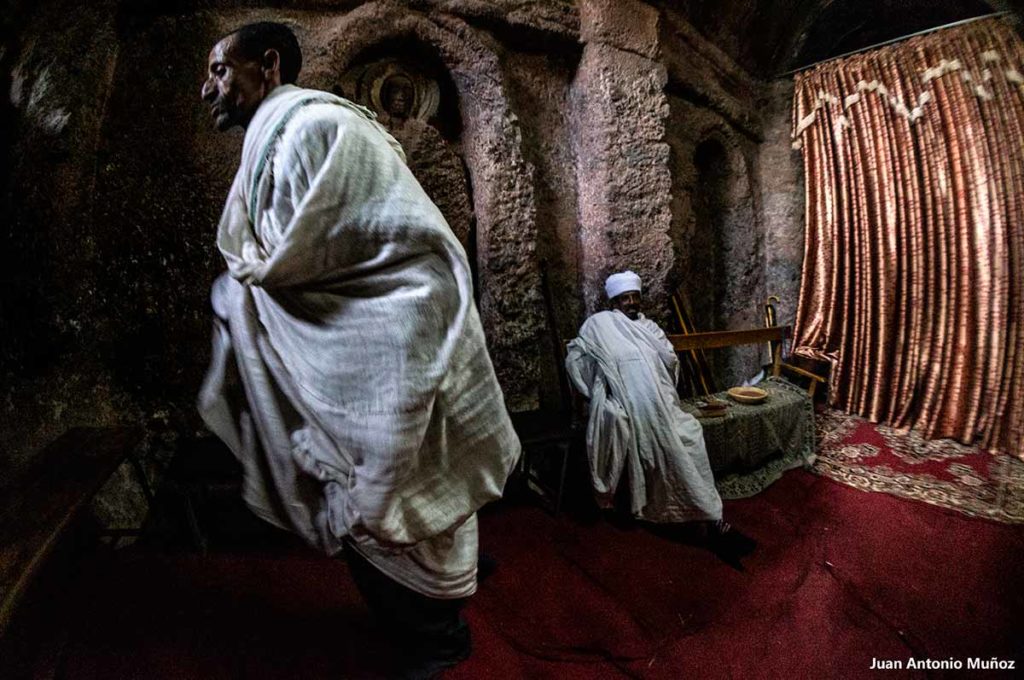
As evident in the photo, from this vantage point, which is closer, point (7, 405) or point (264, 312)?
point (264, 312)

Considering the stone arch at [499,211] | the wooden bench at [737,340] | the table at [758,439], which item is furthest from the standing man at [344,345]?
the wooden bench at [737,340]

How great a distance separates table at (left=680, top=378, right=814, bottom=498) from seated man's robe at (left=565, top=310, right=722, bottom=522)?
473mm

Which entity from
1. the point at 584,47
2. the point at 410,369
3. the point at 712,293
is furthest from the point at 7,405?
the point at 712,293

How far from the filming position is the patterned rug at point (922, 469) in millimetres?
2818

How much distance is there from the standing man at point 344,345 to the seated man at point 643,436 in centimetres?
140

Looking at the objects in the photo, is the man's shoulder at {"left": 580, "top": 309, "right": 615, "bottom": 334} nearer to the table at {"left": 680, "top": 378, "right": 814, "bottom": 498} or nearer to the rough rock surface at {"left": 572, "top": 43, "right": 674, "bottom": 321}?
the rough rock surface at {"left": 572, "top": 43, "right": 674, "bottom": 321}

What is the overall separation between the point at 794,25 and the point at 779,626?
215 inches

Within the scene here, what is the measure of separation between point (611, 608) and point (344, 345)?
65.7 inches

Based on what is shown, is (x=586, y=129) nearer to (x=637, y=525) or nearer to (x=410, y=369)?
(x=637, y=525)

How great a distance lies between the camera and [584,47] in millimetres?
3379

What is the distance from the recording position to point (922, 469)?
10.7 ft

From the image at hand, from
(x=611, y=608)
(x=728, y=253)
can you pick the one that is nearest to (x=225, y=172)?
(x=611, y=608)

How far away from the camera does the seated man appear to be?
8.20ft

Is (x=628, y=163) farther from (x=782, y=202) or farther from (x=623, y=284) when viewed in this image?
(x=782, y=202)
